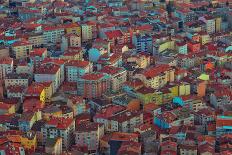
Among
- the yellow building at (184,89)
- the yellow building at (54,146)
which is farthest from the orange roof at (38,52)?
the yellow building at (54,146)

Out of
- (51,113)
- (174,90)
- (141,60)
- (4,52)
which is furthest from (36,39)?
(51,113)

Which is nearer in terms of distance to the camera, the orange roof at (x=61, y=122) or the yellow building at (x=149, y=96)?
the orange roof at (x=61, y=122)

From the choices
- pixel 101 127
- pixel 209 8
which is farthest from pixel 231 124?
pixel 209 8

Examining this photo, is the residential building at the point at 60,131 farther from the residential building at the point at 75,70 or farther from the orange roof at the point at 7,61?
the orange roof at the point at 7,61

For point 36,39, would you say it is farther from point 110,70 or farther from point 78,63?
point 110,70

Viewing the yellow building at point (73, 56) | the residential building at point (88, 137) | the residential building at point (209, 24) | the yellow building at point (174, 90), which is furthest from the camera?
the residential building at point (209, 24)

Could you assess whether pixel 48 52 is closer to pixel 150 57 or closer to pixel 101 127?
pixel 150 57
